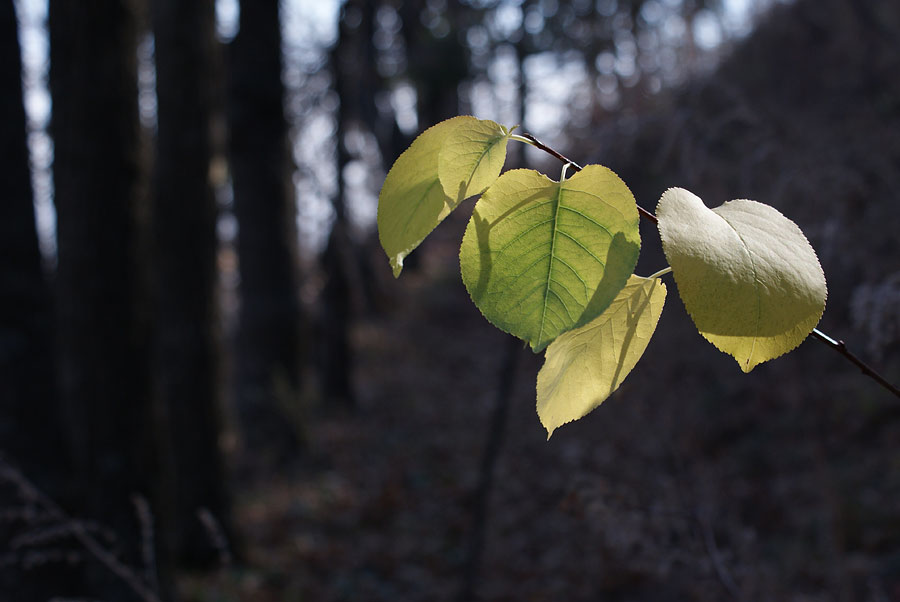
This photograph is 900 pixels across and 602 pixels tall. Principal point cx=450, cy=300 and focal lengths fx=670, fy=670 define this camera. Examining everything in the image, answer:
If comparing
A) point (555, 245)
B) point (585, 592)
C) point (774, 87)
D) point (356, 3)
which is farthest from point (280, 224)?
point (555, 245)

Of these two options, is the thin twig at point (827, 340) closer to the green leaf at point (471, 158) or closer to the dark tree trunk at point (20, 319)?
the green leaf at point (471, 158)

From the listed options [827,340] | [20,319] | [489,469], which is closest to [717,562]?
[827,340]

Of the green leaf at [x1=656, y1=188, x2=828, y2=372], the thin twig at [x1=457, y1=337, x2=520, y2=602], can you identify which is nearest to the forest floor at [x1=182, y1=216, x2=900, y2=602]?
the thin twig at [x1=457, y1=337, x2=520, y2=602]

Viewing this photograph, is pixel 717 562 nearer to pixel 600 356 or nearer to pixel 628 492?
pixel 628 492

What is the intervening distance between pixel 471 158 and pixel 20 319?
3915 millimetres

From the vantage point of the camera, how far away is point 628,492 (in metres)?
2.82

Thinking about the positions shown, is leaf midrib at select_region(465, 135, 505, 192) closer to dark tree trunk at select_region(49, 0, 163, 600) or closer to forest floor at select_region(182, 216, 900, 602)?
forest floor at select_region(182, 216, 900, 602)

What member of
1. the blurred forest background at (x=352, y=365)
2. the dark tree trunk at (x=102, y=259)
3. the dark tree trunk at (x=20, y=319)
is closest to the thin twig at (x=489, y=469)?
the blurred forest background at (x=352, y=365)

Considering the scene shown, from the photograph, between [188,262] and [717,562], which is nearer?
[717,562]

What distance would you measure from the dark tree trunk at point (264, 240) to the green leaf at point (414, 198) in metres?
6.56

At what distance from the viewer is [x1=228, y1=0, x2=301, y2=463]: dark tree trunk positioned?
6.74 m

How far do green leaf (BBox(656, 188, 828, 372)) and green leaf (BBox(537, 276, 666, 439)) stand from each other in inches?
3.1

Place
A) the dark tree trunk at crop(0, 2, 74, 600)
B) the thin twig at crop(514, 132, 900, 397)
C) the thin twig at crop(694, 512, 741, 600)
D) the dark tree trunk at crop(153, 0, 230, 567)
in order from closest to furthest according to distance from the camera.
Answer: the thin twig at crop(514, 132, 900, 397), the thin twig at crop(694, 512, 741, 600), the dark tree trunk at crop(0, 2, 74, 600), the dark tree trunk at crop(153, 0, 230, 567)

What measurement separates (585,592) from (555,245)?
4.53m
